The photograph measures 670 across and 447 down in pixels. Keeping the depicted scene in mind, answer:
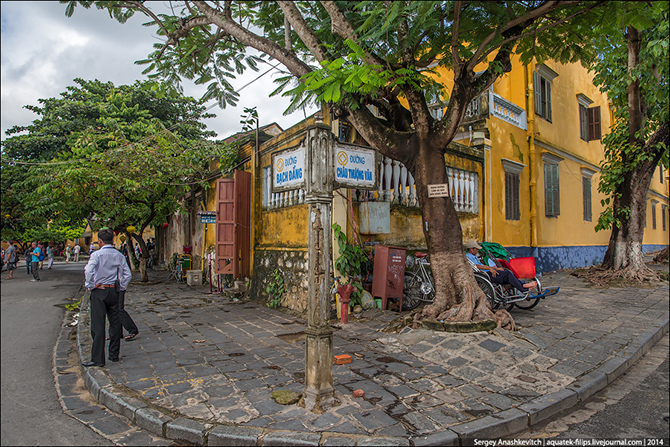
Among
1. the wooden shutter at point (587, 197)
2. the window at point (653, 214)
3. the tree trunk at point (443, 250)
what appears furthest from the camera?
the window at point (653, 214)

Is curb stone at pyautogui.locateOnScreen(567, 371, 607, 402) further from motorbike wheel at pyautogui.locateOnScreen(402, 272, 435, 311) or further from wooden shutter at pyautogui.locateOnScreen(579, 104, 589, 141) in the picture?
wooden shutter at pyautogui.locateOnScreen(579, 104, 589, 141)

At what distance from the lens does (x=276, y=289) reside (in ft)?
29.9

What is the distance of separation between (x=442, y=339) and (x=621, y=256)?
9387mm

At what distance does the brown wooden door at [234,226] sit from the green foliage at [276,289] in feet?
5.34

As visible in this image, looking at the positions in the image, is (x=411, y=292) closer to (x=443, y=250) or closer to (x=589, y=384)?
(x=443, y=250)

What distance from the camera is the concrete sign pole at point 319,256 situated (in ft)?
12.7

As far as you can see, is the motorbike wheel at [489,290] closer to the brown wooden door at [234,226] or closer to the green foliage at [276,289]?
the green foliage at [276,289]

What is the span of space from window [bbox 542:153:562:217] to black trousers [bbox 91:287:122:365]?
13.2m

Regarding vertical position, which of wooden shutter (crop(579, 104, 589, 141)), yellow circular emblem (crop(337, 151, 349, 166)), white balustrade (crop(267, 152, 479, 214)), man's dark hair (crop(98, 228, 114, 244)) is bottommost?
man's dark hair (crop(98, 228, 114, 244))

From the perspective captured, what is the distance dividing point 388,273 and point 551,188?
30.7 feet

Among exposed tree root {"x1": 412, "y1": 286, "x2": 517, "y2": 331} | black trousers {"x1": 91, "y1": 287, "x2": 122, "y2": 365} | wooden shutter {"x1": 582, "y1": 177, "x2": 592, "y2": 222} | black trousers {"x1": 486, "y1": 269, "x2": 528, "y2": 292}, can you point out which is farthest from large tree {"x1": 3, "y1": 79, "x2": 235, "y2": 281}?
wooden shutter {"x1": 582, "y1": 177, "x2": 592, "y2": 222}

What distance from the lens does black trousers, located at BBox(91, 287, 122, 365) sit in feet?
16.9

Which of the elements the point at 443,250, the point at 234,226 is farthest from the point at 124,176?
the point at 443,250

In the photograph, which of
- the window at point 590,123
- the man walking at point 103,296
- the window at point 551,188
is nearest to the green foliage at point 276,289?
the man walking at point 103,296
